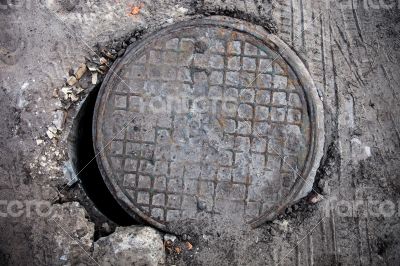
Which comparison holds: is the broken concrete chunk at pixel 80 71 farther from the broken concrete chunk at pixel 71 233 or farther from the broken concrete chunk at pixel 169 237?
the broken concrete chunk at pixel 169 237

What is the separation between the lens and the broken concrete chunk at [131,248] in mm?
2492

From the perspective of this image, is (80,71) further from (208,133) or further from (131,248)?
(131,248)

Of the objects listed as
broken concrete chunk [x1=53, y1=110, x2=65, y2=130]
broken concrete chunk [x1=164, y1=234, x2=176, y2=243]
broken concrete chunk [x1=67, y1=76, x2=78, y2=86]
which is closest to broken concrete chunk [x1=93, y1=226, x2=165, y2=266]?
broken concrete chunk [x1=164, y1=234, x2=176, y2=243]

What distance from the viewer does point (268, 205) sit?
2.54 metres

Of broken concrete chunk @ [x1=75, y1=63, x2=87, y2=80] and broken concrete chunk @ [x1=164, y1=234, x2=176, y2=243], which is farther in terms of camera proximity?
broken concrete chunk @ [x1=75, y1=63, x2=87, y2=80]

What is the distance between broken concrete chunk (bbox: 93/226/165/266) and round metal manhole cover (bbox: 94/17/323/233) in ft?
0.29

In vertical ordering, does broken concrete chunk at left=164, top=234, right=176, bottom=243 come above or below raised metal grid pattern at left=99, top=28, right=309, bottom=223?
below

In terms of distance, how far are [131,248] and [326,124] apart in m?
Result: 1.32

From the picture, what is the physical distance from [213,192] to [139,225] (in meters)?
0.46

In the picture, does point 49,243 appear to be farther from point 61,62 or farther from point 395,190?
point 395,190

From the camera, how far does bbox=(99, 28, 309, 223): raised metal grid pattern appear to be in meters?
2.54

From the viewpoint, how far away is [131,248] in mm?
2498

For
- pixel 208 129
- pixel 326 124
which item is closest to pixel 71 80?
pixel 208 129

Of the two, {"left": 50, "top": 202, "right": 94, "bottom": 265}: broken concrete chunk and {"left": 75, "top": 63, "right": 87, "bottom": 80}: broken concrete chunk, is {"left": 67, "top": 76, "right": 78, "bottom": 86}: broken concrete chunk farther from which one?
{"left": 50, "top": 202, "right": 94, "bottom": 265}: broken concrete chunk
